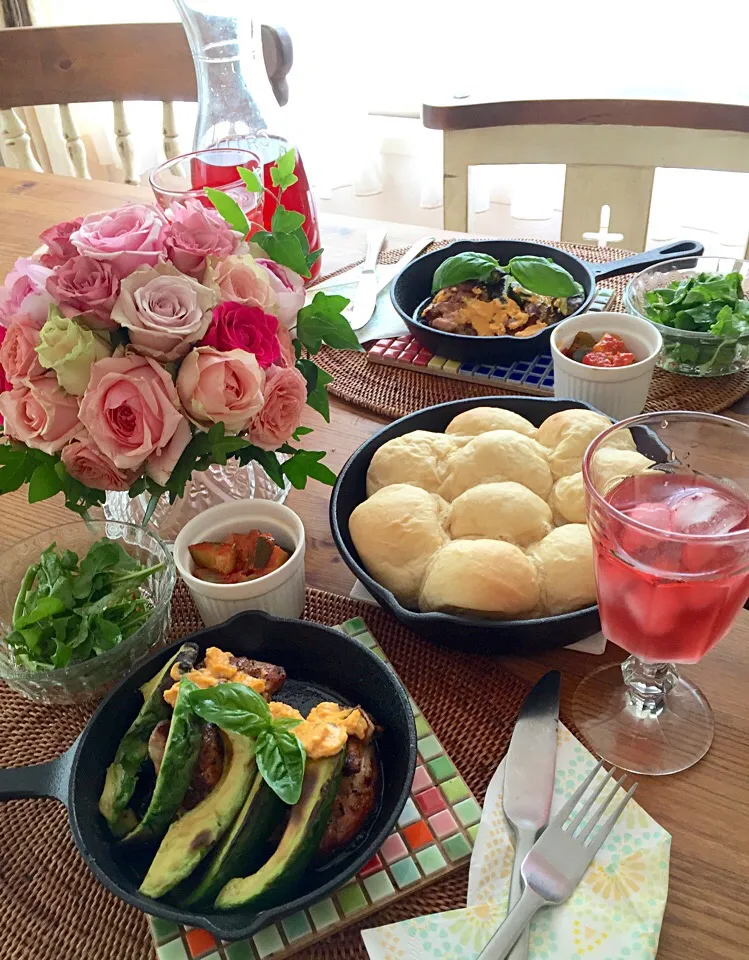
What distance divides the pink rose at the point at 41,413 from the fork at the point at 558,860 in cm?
47

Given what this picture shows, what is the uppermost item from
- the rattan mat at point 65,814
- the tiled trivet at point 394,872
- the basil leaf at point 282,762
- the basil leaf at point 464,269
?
the basil leaf at point 464,269

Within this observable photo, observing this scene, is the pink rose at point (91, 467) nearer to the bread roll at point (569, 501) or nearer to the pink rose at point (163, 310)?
the pink rose at point (163, 310)

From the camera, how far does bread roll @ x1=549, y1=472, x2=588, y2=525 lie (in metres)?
0.77

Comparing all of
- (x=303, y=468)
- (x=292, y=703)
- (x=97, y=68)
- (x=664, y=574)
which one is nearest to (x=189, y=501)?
(x=303, y=468)

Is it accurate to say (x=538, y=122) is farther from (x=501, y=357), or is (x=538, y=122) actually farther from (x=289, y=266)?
(x=289, y=266)

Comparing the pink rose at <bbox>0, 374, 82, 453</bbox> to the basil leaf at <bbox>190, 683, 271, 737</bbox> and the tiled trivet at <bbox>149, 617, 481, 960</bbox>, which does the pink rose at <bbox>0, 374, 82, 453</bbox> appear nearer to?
the basil leaf at <bbox>190, 683, 271, 737</bbox>

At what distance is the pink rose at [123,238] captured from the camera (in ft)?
2.10

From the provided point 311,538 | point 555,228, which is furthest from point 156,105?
point 311,538

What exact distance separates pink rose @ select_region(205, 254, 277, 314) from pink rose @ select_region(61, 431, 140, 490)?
164 mm

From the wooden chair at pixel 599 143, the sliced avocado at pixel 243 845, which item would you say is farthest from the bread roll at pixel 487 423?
the wooden chair at pixel 599 143

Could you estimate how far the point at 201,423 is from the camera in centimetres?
67

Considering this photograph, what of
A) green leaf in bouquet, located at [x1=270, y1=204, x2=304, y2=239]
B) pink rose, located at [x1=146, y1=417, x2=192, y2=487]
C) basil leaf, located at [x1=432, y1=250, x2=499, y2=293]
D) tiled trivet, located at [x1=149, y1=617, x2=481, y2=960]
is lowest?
tiled trivet, located at [x1=149, y1=617, x2=481, y2=960]

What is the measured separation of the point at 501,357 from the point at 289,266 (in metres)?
0.39

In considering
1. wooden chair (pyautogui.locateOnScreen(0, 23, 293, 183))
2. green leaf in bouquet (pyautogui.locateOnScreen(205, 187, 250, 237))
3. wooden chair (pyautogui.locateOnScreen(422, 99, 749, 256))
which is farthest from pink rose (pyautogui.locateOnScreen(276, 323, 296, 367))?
wooden chair (pyautogui.locateOnScreen(0, 23, 293, 183))
